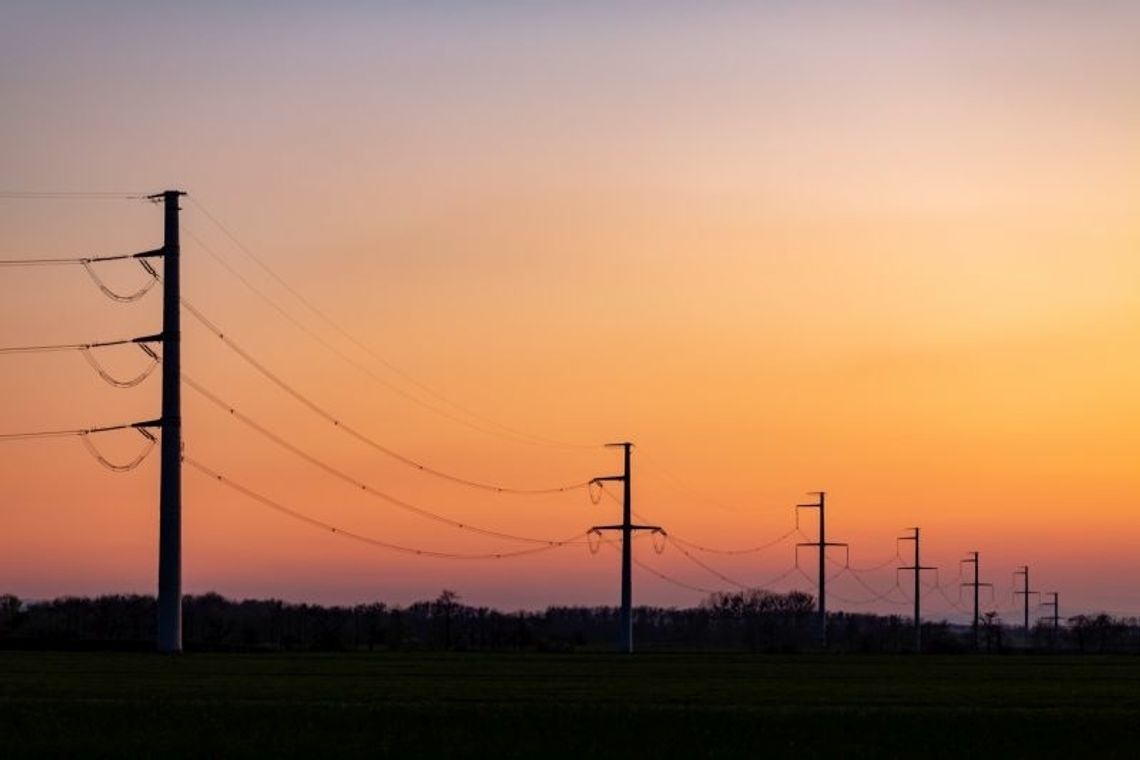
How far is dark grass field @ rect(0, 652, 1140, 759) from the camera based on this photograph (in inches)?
1469

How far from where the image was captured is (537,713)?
44656 mm

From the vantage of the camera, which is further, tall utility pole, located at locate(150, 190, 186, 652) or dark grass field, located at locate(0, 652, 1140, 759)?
tall utility pole, located at locate(150, 190, 186, 652)

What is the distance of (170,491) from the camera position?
248ft

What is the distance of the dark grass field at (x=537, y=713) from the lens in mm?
37312

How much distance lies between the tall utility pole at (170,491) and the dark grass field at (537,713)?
17.4 ft

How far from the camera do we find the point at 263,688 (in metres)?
54.2

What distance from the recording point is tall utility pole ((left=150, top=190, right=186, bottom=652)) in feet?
249

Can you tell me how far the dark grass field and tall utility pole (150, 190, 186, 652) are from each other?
5.30 meters

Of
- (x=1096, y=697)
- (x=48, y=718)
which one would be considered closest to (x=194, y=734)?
(x=48, y=718)

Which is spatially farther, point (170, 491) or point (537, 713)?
point (170, 491)

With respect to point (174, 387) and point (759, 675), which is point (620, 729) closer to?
point (759, 675)

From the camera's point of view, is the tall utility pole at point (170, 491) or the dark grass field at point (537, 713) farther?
the tall utility pole at point (170, 491)

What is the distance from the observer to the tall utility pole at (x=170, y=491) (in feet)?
249

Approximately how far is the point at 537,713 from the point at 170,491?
3473 cm
